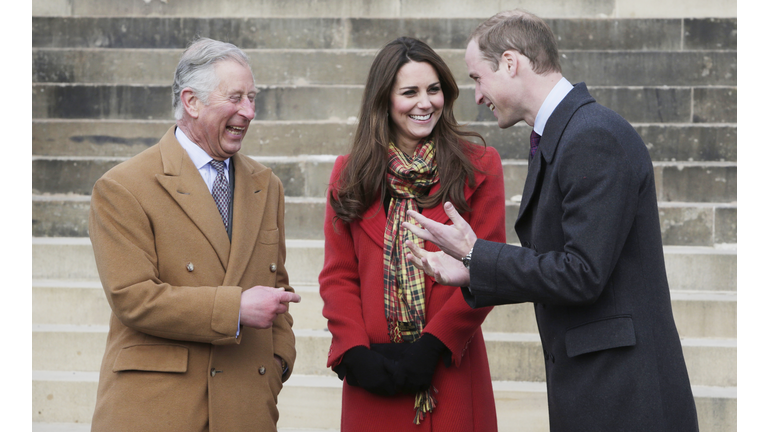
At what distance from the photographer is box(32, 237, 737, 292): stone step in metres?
4.63

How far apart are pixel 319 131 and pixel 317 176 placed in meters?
0.47

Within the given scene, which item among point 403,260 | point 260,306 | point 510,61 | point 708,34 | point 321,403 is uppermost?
point 708,34

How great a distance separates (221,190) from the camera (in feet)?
7.55

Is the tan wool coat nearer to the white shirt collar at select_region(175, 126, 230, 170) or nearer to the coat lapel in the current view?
the white shirt collar at select_region(175, 126, 230, 170)

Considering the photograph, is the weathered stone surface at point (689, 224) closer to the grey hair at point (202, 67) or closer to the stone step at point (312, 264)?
the stone step at point (312, 264)

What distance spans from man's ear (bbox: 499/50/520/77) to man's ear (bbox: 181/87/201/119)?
3.30 ft

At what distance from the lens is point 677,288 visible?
184 inches

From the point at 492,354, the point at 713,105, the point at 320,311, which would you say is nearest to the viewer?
the point at 492,354

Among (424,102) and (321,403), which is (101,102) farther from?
(424,102)

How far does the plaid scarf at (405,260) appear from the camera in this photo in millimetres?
2439

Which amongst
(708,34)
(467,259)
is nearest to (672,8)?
Result: (708,34)

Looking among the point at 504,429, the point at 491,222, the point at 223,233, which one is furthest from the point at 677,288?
the point at 223,233

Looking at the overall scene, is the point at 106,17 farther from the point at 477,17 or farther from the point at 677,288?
the point at 677,288

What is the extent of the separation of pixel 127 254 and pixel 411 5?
516 cm
